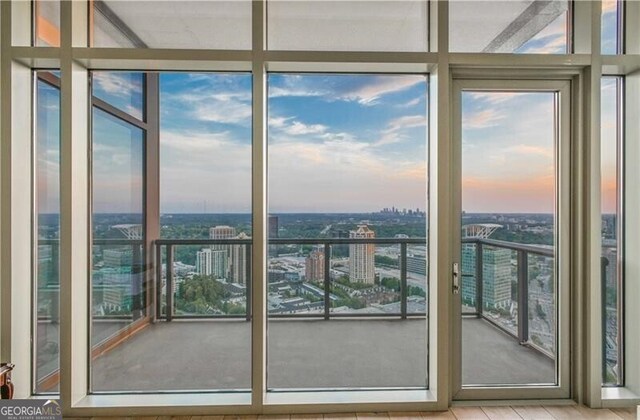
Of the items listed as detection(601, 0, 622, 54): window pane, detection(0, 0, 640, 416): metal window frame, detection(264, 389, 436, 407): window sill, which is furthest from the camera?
detection(601, 0, 622, 54): window pane

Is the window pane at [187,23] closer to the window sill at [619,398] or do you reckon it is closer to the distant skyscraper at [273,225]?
the distant skyscraper at [273,225]

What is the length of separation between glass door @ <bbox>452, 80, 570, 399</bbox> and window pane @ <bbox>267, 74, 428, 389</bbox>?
330 millimetres

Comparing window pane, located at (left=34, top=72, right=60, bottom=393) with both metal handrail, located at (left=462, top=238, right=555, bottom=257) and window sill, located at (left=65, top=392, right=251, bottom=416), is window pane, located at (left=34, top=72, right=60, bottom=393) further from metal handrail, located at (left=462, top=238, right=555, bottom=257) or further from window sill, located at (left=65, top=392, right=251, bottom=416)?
metal handrail, located at (left=462, top=238, right=555, bottom=257)

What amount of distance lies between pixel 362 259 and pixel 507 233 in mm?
1097

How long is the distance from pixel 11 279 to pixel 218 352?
57.4 inches

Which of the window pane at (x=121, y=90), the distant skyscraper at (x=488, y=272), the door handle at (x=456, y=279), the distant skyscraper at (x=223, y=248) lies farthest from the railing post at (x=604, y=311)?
the window pane at (x=121, y=90)

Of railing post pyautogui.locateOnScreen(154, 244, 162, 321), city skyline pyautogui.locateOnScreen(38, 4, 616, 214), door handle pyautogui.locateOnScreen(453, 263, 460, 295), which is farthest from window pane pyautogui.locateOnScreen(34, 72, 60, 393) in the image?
door handle pyautogui.locateOnScreen(453, 263, 460, 295)

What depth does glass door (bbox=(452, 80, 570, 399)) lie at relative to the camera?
280cm

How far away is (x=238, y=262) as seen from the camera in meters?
2.80

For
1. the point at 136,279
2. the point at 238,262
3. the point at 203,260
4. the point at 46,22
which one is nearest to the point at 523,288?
the point at 238,262

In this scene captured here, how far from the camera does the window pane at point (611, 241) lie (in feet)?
9.30

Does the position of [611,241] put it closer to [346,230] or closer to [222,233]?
[346,230]

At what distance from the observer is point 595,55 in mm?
2664

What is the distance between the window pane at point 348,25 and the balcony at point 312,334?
4.64 ft
